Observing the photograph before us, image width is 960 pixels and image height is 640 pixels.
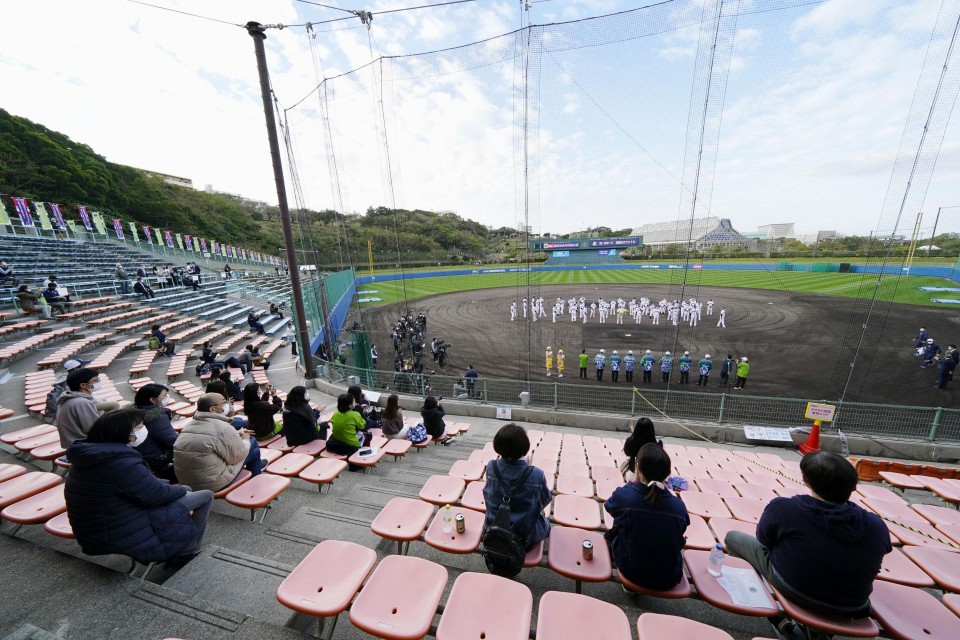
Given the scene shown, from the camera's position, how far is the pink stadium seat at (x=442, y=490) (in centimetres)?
352

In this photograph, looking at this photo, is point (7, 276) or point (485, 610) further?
point (7, 276)

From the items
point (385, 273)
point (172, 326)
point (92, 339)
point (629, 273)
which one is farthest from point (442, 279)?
point (92, 339)

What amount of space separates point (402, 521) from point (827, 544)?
2852mm

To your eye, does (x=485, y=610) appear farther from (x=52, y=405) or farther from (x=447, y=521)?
(x=52, y=405)

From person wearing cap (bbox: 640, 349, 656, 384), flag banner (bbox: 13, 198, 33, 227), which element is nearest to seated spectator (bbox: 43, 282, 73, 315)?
flag banner (bbox: 13, 198, 33, 227)

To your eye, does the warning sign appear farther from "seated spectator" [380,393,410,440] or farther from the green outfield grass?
the green outfield grass

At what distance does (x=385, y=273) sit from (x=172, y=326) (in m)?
33.6

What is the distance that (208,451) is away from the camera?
10.9 feet

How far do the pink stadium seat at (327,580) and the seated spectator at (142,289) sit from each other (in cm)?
2370

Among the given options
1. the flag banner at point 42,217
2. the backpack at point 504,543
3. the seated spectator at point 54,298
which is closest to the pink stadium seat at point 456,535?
the backpack at point 504,543

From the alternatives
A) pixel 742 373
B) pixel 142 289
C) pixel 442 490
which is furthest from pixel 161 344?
pixel 742 373

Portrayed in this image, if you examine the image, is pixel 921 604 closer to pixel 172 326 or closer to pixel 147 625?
pixel 147 625

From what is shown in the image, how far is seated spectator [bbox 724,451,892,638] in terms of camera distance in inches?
81.5

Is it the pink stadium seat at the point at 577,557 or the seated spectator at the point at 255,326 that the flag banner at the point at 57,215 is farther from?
the pink stadium seat at the point at 577,557
